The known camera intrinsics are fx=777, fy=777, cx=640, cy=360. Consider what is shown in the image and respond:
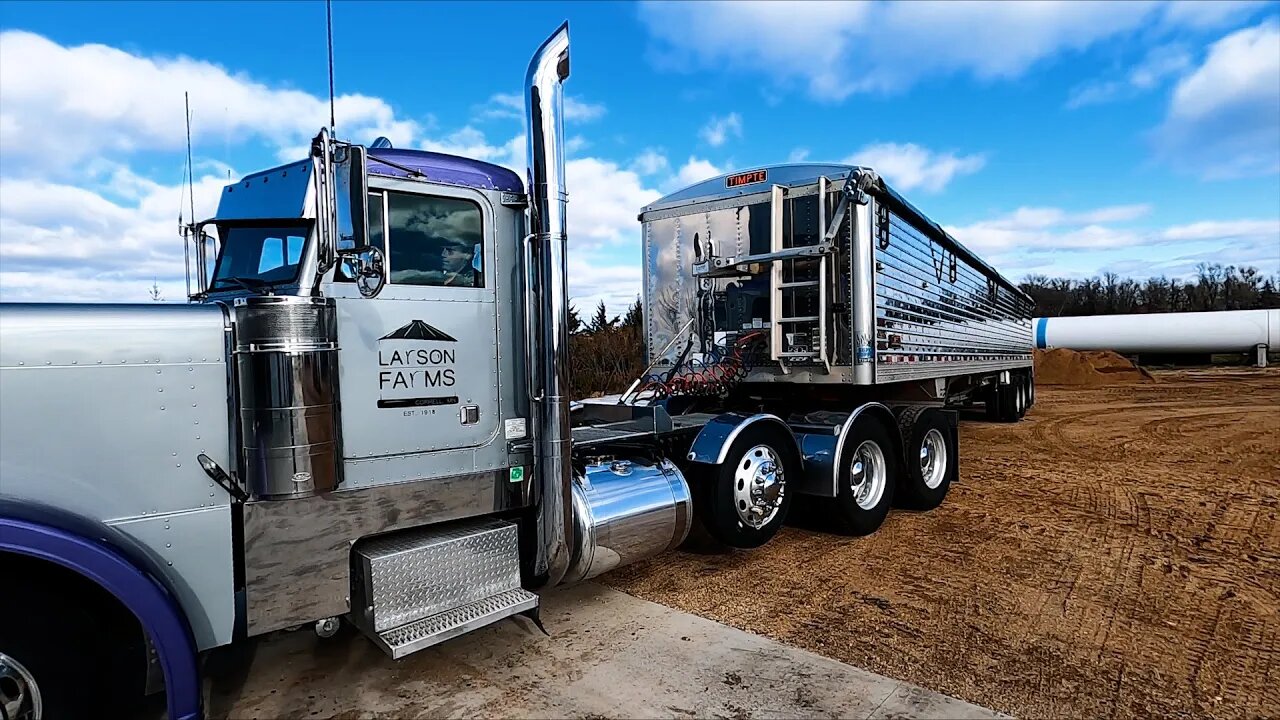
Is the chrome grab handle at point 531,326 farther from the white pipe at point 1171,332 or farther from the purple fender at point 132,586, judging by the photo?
the white pipe at point 1171,332

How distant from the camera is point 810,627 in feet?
15.1

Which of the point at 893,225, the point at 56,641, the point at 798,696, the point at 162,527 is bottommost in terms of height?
the point at 798,696

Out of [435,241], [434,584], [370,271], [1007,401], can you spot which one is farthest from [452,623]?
[1007,401]

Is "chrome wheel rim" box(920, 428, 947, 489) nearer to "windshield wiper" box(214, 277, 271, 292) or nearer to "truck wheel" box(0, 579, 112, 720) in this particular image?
"windshield wiper" box(214, 277, 271, 292)

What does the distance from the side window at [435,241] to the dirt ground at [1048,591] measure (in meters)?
2.57

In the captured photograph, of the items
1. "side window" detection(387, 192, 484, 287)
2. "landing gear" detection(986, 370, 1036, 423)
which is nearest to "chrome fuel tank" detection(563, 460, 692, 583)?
"side window" detection(387, 192, 484, 287)

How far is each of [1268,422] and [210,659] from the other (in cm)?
1693

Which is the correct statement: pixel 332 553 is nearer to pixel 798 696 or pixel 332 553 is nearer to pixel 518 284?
pixel 518 284

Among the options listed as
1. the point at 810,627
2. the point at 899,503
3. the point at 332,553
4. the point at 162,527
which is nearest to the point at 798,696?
the point at 810,627

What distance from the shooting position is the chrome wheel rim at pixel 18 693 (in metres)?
2.80

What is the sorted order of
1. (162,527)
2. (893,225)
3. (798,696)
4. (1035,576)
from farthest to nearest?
1. (893,225)
2. (1035,576)
3. (798,696)
4. (162,527)

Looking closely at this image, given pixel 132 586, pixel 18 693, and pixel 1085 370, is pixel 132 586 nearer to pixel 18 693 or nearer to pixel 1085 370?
pixel 18 693

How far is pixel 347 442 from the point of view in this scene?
3.54 metres

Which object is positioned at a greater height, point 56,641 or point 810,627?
point 56,641
